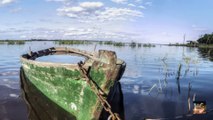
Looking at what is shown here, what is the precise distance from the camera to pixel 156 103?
1266 centimetres

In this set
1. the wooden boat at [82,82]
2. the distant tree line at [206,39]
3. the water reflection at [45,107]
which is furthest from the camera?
the distant tree line at [206,39]

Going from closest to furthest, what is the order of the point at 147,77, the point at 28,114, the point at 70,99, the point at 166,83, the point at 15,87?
the point at 70,99
the point at 28,114
the point at 15,87
the point at 166,83
the point at 147,77

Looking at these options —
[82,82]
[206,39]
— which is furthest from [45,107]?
[206,39]

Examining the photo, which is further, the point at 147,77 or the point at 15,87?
the point at 147,77

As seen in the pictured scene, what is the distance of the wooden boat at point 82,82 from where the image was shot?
7.61 meters

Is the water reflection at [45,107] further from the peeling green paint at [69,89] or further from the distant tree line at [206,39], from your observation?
the distant tree line at [206,39]

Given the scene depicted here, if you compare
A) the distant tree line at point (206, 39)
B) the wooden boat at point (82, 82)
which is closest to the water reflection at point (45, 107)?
the wooden boat at point (82, 82)

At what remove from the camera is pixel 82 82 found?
25.9 feet

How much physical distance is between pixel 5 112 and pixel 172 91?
778 centimetres

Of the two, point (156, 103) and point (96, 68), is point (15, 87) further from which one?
point (96, 68)

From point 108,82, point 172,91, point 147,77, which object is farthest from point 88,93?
point 147,77

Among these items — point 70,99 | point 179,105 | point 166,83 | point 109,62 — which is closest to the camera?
point 109,62

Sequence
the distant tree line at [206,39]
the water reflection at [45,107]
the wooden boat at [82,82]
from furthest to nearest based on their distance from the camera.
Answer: the distant tree line at [206,39], the water reflection at [45,107], the wooden boat at [82,82]

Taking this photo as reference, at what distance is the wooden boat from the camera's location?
7.61 meters
